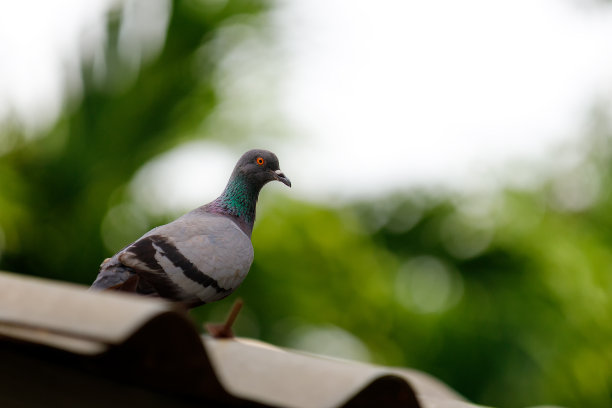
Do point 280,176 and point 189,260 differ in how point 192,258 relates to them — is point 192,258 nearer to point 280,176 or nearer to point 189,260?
point 189,260

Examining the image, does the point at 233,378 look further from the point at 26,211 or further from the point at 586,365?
the point at 586,365

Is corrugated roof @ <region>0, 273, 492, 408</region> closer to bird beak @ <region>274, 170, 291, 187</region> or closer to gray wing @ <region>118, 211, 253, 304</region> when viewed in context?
gray wing @ <region>118, 211, 253, 304</region>

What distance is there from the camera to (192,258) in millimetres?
2193

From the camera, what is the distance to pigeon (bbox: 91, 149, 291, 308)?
6.93ft

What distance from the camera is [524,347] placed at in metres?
8.56

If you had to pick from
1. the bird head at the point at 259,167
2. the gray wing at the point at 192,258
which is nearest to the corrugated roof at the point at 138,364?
the gray wing at the point at 192,258

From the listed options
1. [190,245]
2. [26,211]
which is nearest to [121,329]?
[190,245]

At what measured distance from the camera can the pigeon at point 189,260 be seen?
2.11 meters

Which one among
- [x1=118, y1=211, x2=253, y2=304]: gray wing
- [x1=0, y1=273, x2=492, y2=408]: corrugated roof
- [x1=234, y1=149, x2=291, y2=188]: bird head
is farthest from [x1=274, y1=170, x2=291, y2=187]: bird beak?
[x1=0, y1=273, x2=492, y2=408]: corrugated roof

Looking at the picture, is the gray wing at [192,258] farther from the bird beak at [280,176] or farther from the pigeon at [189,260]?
the bird beak at [280,176]

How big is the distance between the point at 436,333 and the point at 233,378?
7.32 metres

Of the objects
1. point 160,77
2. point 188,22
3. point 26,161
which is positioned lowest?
point 26,161

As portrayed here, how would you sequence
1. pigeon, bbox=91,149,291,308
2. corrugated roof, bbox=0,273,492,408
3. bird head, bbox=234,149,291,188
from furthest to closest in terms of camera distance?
bird head, bbox=234,149,291,188
pigeon, bbox=91,149,291,308
corrugated roof, bbox=0,273,492,408

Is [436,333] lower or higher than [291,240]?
lower
